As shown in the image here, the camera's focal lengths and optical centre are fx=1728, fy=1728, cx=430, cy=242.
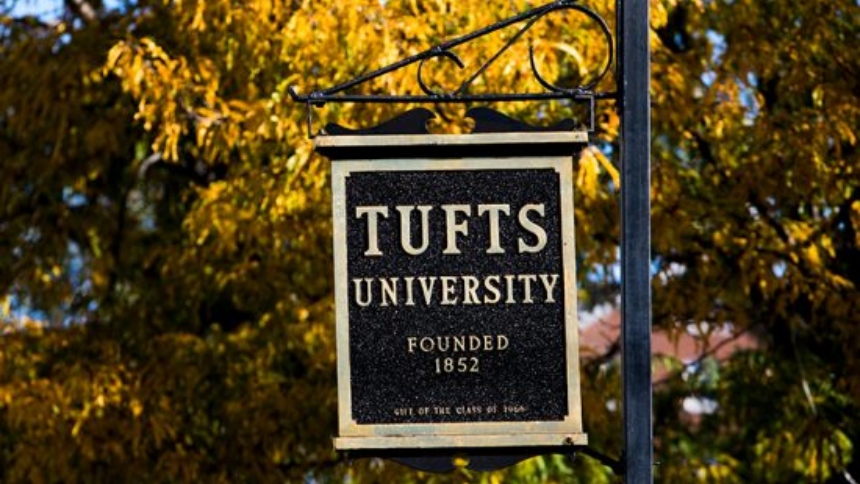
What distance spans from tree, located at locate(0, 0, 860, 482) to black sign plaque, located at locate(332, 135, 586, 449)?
437 cm

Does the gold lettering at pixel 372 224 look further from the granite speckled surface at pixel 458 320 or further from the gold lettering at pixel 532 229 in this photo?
the gold lettering at pixel 532 229

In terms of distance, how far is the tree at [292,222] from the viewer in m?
10.3

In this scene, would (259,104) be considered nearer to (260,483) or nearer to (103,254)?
(260,483)

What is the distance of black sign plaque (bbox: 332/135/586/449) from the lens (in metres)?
5.26

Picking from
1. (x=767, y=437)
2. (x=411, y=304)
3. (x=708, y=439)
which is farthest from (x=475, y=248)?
(x=708, y=439)

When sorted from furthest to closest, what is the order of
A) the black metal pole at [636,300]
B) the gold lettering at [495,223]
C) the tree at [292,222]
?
the tree at [292,222], the gold lettering at [495,223], the black metal pole at [636,300]

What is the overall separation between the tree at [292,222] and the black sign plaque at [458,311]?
437 centimetres

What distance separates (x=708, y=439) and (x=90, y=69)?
6.21 metres

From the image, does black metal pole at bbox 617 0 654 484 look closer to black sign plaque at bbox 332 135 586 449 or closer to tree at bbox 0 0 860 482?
black sign plaque at bbox 332 135 586 449

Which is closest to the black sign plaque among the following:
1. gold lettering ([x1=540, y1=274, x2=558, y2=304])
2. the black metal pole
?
gold lettering ([x1=540, y1=274, x2=558, y2=304])

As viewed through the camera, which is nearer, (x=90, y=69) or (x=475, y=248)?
(x=475, y=248)

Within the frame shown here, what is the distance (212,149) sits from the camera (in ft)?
35.4

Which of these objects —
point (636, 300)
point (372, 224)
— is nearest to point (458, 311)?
point (372, 224)

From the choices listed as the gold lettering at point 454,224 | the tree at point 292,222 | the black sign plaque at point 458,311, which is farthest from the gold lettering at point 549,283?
the tree at point 292,222
